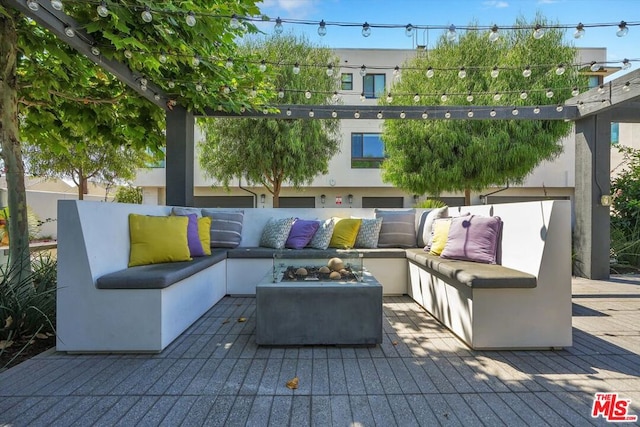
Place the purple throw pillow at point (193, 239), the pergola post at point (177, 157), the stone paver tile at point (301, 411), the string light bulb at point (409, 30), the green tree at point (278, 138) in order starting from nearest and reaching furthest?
1. the stone paver tile at point (301, 411)
2. the string light bulb at point (409, 30)
3. the purple throw pillow at point (193, 239)
4. the pergola post at point (177, 157)
5. the green tree at point (278, 138)

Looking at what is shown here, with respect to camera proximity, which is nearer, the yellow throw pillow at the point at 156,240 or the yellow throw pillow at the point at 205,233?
the yellow throw pillow at the point at 156,240

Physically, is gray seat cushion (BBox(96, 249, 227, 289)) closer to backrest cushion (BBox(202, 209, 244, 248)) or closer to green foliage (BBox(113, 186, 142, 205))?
backrest cushion (BBox(202, 209, 244, 248))

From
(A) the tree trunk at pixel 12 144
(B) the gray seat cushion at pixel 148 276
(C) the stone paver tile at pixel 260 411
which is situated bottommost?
(C) the stone paver tile at pixel 260 411

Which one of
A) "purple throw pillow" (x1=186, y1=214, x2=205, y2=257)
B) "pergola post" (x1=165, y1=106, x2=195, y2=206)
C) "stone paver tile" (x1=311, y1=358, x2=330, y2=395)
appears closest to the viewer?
"stone paver tile" (x1=311, y1=358, x2=330, y2=395)

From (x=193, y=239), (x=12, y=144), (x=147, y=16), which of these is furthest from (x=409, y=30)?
(x=12, y=144)

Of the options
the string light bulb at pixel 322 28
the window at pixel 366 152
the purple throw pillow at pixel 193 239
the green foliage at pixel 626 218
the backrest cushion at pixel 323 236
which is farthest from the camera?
the window at pixel 366 152

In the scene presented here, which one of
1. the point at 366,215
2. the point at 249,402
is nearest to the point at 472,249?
A: the point at 366,215

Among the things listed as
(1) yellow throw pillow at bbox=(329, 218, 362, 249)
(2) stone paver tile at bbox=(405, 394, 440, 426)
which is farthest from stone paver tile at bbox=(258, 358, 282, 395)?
(1) yellow throw pillow at bbox=(329, 218, 362, 249)

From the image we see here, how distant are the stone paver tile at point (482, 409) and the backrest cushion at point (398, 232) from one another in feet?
9.20

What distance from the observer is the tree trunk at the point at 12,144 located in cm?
319

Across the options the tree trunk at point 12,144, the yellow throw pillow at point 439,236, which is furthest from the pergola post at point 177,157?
the yellow throw pillow at point 439,236

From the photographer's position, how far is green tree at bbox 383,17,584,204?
7930 mm

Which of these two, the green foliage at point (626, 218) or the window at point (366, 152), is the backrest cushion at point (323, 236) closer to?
the green foliage at point (626, 218)

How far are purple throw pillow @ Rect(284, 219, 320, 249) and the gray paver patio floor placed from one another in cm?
167
